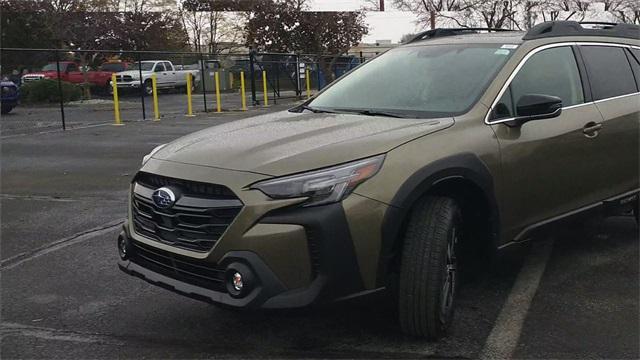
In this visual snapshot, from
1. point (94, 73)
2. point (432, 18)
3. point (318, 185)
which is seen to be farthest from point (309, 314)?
point (432, 18)

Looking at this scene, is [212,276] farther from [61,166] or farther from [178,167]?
[61,166]

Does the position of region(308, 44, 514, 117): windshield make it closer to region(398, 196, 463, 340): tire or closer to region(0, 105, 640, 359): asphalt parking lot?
region(398, 196, 463, 340): tire

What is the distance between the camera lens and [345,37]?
4109 cm

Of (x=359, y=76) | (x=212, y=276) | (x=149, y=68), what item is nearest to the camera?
(x=212, y=276)

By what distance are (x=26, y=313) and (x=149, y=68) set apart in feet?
98.5

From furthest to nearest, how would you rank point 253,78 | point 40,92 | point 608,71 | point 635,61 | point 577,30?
point 40,92 < point 253,78 < point 635,61 < point 608,71 < point 577,30

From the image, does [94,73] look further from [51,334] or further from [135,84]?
[51,334]

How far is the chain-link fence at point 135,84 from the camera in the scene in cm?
1880

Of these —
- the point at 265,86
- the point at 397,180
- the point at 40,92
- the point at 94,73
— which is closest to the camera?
the point at 397,180

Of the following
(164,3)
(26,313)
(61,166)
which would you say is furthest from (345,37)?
(26,313)

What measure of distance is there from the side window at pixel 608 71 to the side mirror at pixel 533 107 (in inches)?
38.2

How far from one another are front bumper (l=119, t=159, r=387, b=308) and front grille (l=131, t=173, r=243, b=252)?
0.07 metres

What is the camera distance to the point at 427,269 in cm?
325

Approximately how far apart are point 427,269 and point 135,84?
94.6ft
